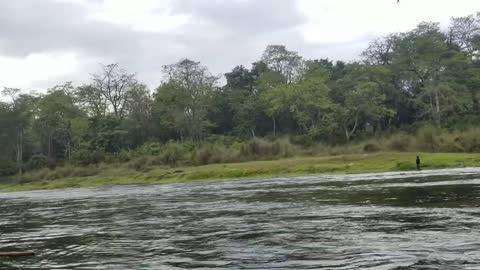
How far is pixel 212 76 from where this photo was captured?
100 m

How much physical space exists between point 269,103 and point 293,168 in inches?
1636

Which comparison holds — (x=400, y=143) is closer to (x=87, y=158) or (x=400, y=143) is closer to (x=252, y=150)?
(x=252, y=150)

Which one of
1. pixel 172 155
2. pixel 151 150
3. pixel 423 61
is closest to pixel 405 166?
pixel 172 155

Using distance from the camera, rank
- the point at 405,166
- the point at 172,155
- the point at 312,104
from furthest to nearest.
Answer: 1. the point at 312,104
2. the point at 172,155
3. the point at 405,166

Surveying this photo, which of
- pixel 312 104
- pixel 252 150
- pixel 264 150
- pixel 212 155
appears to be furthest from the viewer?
pixel 312 104

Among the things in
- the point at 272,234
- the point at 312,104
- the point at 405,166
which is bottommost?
the point at 405,166

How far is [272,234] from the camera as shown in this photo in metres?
16.2

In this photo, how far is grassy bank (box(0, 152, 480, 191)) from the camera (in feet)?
162

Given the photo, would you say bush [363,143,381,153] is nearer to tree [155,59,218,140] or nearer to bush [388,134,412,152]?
bush [388,134,412,152]

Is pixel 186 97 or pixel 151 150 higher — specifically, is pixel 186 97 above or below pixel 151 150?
above

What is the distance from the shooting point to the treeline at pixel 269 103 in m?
85.2

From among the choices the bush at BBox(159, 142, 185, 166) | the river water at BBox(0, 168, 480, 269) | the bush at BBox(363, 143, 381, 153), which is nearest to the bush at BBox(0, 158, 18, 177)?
the bush at BBox(159, 142, 185, 166)

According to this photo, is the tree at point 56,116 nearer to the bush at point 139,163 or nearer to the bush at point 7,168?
the bush at point 7,168

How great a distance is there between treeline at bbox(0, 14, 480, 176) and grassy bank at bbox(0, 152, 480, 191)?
1910cm
